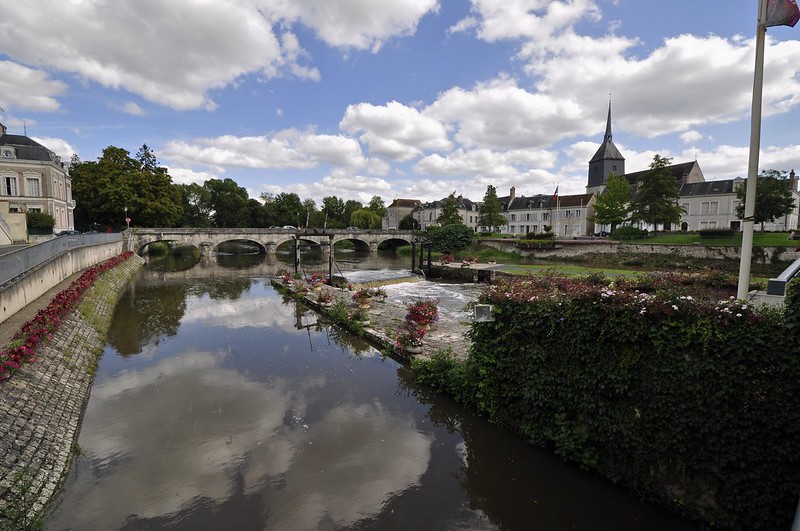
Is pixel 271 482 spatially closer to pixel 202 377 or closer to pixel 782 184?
pixel 202 377

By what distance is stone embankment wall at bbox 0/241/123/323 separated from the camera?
1014 cm

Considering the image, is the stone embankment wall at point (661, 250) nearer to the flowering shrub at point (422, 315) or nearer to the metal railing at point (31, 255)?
the flowering shrub at point (422, 315)

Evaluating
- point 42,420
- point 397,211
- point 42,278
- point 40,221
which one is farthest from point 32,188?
point 397,211

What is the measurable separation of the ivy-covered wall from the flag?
4.51 m

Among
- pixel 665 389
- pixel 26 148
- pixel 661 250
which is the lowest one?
pixel 665 389

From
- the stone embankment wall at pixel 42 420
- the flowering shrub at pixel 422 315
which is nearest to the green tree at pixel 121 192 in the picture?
the stone embankment wall at pixel 42 420

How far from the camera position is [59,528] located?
4.98 meters

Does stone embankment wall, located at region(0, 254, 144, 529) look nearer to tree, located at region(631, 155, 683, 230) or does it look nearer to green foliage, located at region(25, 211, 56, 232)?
green foliage, located at region(25, 211, 56, 232)

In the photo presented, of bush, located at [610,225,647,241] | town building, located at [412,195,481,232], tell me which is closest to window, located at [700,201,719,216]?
bush, located at [610,225,647,241]

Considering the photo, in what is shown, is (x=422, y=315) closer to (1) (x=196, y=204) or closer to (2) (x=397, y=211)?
(1) (x=196, y=204)

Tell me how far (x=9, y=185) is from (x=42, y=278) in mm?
36776

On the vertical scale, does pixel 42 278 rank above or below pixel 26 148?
below

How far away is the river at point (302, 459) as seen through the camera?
528 centimetres

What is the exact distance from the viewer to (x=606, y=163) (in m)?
61.9
